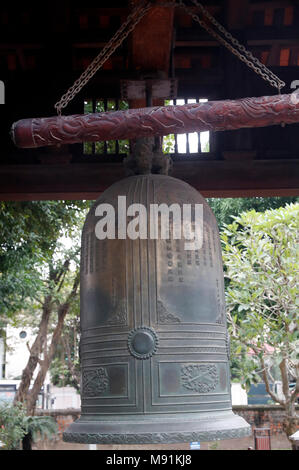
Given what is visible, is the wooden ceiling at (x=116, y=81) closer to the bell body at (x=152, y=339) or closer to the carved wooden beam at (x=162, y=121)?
the carved wooden beam at (x=162, y=121)

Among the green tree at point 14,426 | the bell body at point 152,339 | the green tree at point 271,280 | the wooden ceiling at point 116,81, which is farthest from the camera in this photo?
the green tree at point 14,426

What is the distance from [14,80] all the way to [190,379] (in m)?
2.47

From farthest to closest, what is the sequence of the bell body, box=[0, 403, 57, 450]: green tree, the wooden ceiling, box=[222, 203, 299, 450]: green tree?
box=[0, 403, 57, 450]: green tree
box=[222, 203, 299, 450]: green tree
the wooden ceiling
the bell body

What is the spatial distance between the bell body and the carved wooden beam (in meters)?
0.37

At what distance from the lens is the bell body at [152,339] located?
89.5 inches

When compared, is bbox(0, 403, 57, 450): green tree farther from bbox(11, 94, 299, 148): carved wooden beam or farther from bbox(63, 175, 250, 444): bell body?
bbox(11, 94, 299, 148): carved wooden beam

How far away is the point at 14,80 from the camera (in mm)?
3785


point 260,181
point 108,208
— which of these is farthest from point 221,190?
point 108,208

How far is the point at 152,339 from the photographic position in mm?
2385

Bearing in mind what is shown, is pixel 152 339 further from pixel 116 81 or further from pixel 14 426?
pixel 14 426

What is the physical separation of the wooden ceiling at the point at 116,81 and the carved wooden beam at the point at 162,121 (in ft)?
3.42

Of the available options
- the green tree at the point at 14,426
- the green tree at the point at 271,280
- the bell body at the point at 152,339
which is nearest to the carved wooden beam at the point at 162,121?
the bell body at the point at 152,339

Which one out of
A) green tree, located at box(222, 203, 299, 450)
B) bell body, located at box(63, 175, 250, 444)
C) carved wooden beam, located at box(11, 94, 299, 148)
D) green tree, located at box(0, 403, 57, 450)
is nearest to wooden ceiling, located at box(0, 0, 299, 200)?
carved wooden beam, located at box(11, 94, 299, 148)

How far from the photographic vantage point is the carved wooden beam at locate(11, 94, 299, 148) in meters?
2.29
